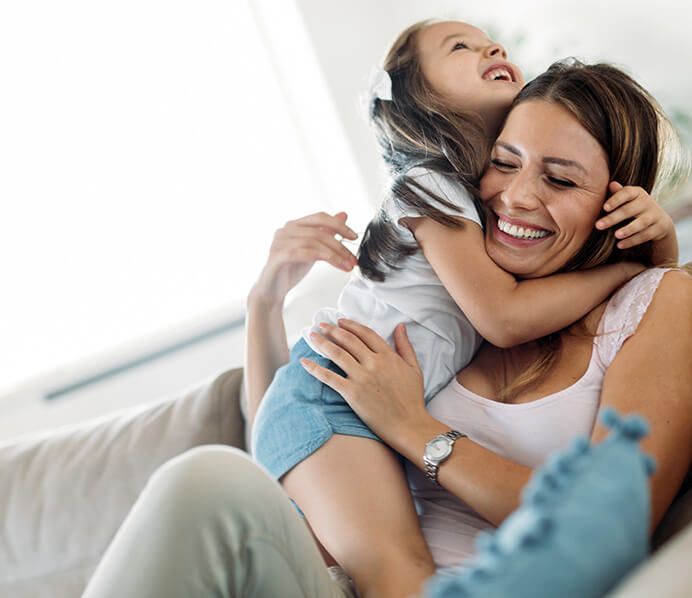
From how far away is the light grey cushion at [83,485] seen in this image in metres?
1.67

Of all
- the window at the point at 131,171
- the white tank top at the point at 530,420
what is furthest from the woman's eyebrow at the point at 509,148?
the window at the point at 131,171

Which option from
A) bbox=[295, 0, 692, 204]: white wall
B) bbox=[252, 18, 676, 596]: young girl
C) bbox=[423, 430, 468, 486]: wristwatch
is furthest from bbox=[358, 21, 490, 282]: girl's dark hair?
bbox=[295, 0, 692, 204]: white wall

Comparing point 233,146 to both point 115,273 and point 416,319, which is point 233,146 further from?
point 416,319

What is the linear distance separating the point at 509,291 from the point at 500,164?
0.21 m

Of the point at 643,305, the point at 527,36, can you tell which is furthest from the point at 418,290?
the point at 527,36

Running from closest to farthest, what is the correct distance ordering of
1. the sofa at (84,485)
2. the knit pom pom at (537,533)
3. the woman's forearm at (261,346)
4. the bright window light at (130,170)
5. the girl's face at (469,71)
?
the knit pom pom at (537,533) → the girl's face at (469,71) → the woman's forearm at (261,346) → the sofa at (84,485) → the bright window light at (130,170)

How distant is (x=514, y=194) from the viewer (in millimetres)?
1214

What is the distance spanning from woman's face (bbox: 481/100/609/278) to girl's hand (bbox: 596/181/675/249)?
39 millimetres

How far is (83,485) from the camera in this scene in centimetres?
171

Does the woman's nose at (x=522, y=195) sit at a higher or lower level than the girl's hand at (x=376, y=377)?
higher

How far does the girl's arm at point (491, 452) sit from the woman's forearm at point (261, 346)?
293mm

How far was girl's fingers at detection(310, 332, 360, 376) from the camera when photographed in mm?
1232

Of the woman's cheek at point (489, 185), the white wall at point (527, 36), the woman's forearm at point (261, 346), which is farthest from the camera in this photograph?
the white wall at point (527, 36)

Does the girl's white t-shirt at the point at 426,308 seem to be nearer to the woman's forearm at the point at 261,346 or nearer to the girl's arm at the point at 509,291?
the girl's arm at the point at 509,291
